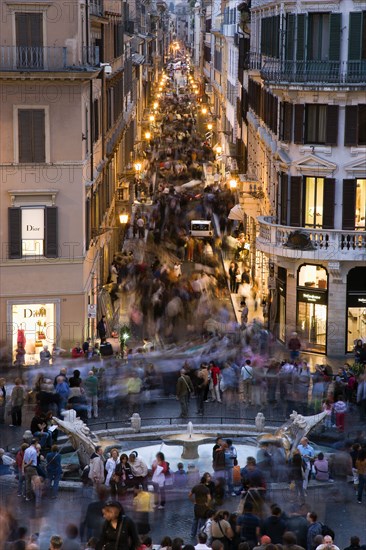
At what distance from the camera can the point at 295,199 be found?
38.0 meters

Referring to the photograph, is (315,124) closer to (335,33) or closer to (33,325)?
(335,33)

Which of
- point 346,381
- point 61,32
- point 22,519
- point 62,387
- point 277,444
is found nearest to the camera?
point 22,519

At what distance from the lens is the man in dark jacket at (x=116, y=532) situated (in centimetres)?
1659

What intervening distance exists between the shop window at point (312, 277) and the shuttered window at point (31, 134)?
9.40 metres

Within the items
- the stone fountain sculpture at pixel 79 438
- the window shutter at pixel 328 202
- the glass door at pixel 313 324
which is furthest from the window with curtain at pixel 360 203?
the stone fountain sculpture at pixel 79 438

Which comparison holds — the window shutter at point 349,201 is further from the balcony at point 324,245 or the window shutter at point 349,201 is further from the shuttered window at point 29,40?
the shuttered window at point 29,40

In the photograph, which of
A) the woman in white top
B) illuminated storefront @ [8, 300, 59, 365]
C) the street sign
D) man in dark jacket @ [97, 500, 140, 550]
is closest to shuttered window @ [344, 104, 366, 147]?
the street sign

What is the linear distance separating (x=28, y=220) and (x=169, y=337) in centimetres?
586

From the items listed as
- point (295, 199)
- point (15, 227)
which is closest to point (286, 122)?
point (295, 199)

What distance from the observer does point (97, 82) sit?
41562mm

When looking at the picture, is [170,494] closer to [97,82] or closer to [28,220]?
[28,220]

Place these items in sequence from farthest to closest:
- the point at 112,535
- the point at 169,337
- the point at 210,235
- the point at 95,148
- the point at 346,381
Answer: the point at 210,235 < the point at 95,148 < the point at 169,337 < the point at 346,381 < the point at 112,535

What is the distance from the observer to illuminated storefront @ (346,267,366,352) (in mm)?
37750

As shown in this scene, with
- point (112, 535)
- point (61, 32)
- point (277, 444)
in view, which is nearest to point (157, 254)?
point (61, 32)
